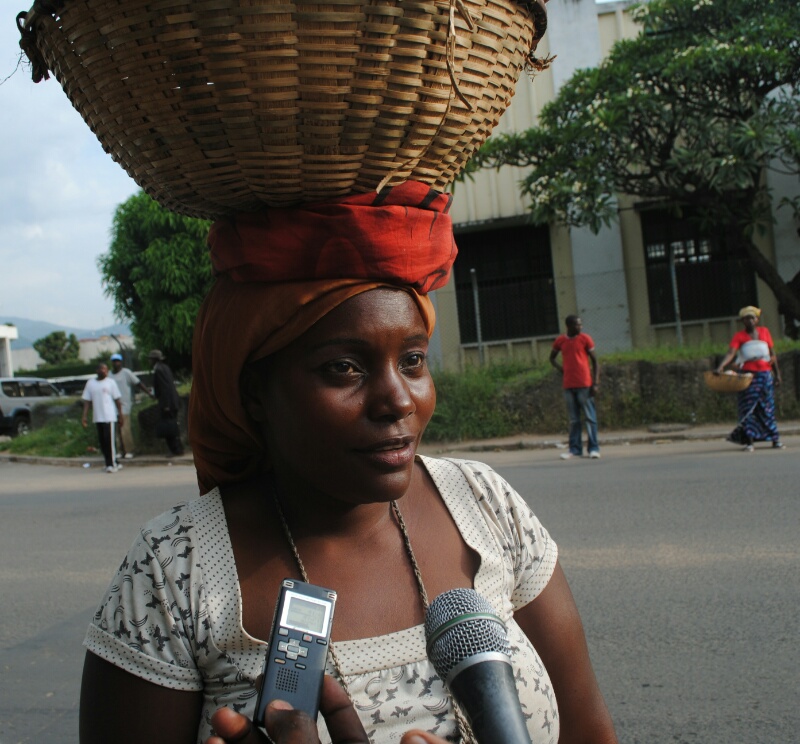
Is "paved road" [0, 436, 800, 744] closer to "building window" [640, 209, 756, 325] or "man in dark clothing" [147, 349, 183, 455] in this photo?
"man in dark clothing" [147, 349, 183, 455]

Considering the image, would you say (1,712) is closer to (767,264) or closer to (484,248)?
(767,264)

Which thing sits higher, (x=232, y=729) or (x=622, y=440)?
(x=232, y=729)

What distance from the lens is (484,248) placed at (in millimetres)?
20031

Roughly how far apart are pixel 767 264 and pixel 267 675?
16.6 metres

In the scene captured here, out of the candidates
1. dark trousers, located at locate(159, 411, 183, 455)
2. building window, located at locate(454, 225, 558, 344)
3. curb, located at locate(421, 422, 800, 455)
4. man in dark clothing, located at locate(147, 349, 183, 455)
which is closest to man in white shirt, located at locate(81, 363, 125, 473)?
man in dark clothing, located at locate(147, 349, 183, 455)

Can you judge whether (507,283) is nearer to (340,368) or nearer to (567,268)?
(567,268)

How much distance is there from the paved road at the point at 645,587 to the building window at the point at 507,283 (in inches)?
361

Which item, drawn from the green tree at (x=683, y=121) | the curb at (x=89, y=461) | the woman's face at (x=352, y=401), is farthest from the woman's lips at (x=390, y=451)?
the green tree at (x=683, y=121)

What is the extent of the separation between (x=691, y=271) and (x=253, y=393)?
58.9ft

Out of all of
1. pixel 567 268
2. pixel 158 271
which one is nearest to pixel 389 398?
pixel 567 268

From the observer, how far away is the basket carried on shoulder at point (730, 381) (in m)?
10.5

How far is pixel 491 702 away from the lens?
3.43ft

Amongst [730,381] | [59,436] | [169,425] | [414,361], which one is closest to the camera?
[414,361]

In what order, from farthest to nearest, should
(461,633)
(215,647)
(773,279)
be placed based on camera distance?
(773,279)
(215,647)
(461,633)
